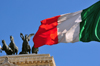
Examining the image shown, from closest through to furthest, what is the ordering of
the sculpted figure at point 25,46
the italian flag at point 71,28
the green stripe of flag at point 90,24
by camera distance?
1. the green stripe of flag at point 90,24
2. the italian flag at point 71,28
3. the sculpted figure at point 25,46

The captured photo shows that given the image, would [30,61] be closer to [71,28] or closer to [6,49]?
[6,49]

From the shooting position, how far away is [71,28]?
20109mm

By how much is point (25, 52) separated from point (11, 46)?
1.67 metres

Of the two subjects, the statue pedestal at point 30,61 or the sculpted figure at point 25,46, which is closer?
the statue pedestal at point 30,61

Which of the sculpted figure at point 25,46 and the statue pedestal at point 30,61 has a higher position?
the sculpted figure at point 25,46

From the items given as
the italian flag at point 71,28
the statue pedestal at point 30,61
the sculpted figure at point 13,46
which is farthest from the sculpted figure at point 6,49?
the italian flag at point 71,28

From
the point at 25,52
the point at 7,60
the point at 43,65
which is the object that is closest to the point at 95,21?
the point at 43,65

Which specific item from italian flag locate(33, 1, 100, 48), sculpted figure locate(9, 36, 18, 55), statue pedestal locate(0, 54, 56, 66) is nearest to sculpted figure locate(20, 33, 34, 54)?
sculpted figure locate(9, 36, 18, 55)

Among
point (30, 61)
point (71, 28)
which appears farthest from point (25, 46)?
point (71, 28)

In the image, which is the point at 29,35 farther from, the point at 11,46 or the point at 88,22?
the point at 88,22

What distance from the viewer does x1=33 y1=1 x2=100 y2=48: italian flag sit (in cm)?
1927

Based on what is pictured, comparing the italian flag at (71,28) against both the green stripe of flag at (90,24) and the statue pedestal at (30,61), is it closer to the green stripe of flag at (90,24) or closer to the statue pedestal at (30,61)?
the green stripe of flag at (90,24)

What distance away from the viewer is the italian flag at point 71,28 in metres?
19.3

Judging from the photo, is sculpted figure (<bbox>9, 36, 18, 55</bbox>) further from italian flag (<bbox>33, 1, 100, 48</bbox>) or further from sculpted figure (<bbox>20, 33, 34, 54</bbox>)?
italian flag (<bbox>33, 1, 100, 48</bbox>)
